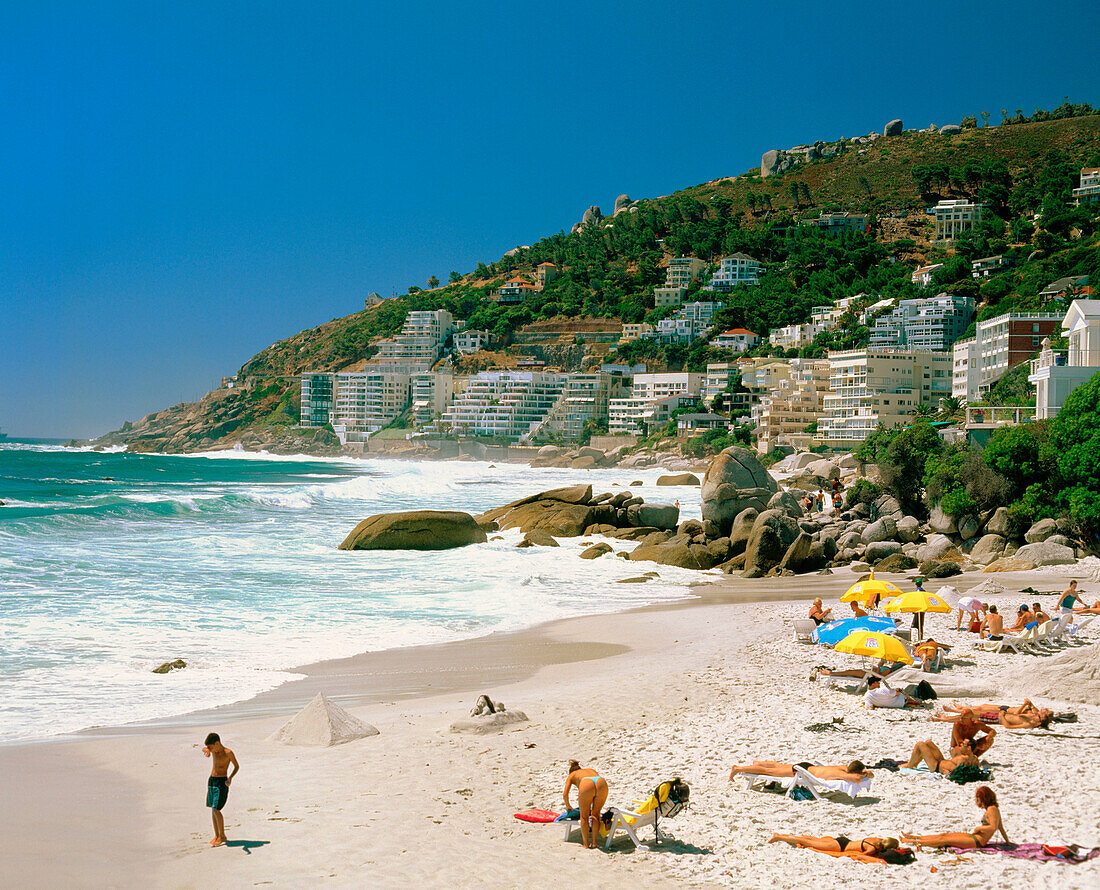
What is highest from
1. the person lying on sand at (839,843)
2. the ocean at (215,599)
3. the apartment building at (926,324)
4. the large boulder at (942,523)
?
the apartment building at (926,324)

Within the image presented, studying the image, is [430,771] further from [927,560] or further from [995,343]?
[995,343]

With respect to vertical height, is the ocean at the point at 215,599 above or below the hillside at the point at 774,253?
below

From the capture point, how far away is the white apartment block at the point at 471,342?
150000mm

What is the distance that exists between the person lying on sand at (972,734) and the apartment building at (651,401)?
97818 mm

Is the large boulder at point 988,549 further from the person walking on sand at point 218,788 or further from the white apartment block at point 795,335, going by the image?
the white apartment block at point 795,335

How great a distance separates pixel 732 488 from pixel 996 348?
52.4 metres

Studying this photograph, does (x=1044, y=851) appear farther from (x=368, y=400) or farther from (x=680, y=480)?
(x=368, y=400)

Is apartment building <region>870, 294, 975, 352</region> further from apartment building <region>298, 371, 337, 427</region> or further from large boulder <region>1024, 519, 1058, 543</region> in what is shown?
apartment building <region>298, 371, 337, 427</region>

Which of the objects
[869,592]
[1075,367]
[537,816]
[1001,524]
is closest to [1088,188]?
[1075,367]

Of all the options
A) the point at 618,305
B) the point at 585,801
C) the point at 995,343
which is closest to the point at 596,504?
the point at 585,801

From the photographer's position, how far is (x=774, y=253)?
146 m

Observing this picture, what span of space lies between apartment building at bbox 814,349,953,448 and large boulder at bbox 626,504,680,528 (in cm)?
4847

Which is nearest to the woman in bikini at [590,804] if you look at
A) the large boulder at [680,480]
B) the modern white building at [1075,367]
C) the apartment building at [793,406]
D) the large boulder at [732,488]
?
the large boulder at [732,488]

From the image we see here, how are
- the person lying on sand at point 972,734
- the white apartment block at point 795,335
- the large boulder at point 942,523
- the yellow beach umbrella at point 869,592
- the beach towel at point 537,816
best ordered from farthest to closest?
the white apartment block at point 795,335 < the large boulder at point 942,523 < the yellow beach umbrella at point 869,592 < the person lying on sand at point 972,734 < the beach towel at point 537,816
